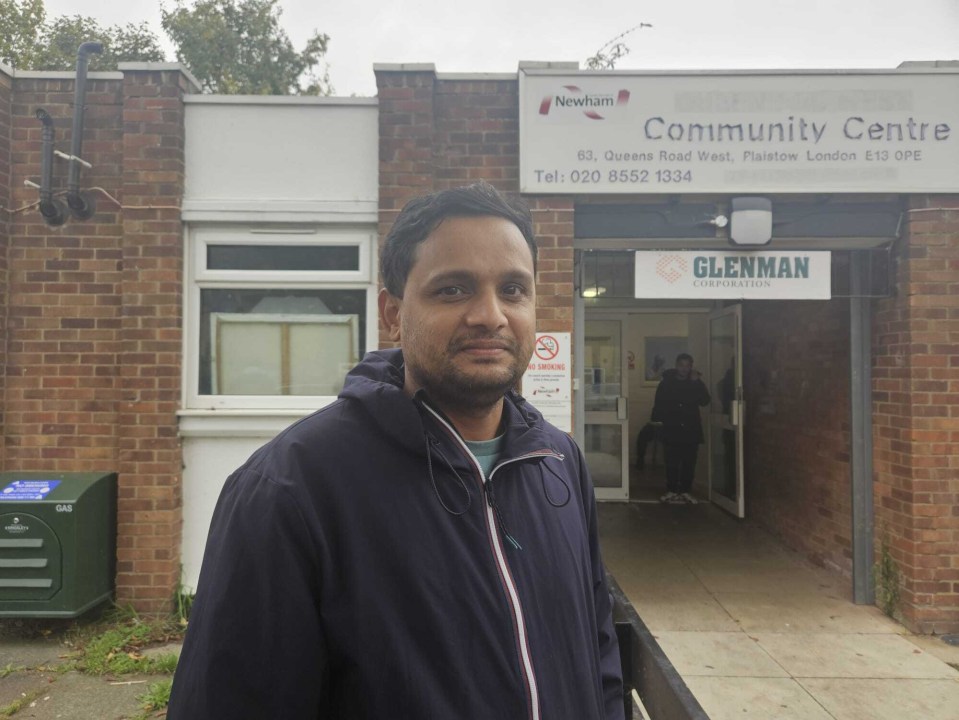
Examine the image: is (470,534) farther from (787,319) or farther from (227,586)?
(787,319)

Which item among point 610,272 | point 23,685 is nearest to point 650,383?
point 610,272

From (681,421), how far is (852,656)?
409 centimetres

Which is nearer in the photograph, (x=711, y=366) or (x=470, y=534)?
(x=470, y=534)

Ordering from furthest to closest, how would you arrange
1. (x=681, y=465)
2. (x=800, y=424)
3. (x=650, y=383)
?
(x=650, y=383), (x=681, y=465), (x=800, y=424)

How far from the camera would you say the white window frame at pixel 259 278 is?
480cm

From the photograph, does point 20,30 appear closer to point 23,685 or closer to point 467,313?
point 23,685

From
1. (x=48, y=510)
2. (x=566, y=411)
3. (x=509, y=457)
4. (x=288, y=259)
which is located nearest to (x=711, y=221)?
(x=566, y=411)

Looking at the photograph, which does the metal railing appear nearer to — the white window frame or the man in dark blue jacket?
the man in dark blue jacket

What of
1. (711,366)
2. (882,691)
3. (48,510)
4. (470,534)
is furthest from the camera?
(711,366)

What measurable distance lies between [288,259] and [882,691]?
179 inches

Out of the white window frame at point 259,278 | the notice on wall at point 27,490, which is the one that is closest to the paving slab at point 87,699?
the notice on wall at point 27,490

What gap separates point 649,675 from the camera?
1.80 meters

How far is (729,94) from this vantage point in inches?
182

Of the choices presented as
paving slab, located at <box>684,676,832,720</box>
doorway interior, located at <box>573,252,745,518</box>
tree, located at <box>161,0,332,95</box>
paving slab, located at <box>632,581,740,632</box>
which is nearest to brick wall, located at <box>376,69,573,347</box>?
doorway interior, located at <box>573,252,745,518</box>
